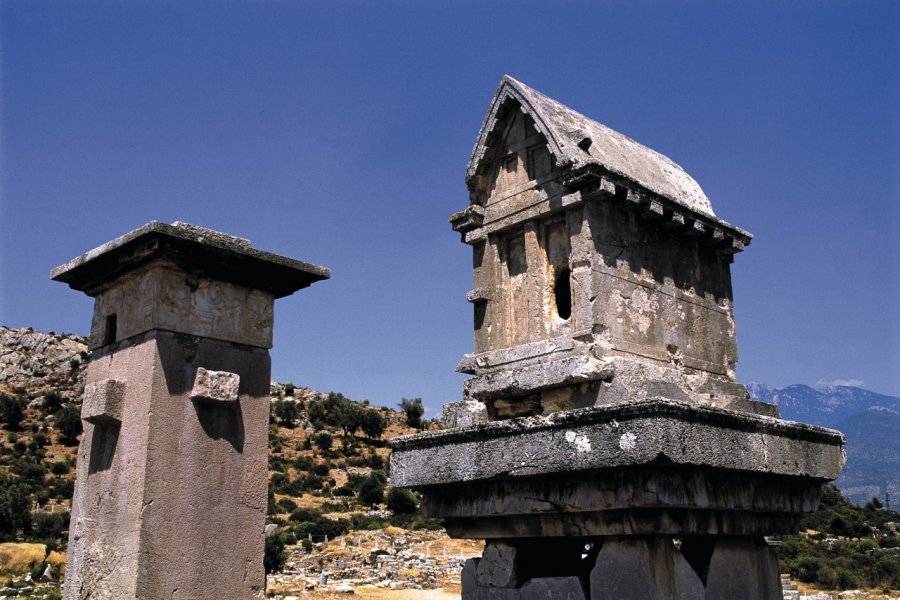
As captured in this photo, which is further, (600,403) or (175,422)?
(600,403)

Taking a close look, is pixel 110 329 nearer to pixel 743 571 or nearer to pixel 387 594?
pixel 743 571

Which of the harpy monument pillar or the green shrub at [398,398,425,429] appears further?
the green shrub at [398,398,425,429]

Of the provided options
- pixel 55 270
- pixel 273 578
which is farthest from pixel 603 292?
pixel 273 578

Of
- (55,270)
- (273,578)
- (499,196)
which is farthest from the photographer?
(273,578)

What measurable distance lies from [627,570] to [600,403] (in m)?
1.33

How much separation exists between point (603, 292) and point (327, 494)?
1246 inches

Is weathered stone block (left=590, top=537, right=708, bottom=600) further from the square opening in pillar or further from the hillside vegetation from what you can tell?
the hillside vegetation

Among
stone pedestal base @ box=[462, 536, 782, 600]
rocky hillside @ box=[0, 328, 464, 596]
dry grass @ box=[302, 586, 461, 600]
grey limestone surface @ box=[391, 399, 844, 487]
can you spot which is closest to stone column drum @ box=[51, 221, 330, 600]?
grey limestone surface @ box=[391, 399, 844, 487]

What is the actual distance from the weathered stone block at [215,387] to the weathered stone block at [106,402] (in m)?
0.46

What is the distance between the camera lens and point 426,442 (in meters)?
4.95

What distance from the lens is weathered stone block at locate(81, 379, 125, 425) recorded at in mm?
4816

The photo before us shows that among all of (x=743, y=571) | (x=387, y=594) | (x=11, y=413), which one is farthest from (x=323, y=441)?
(x=743, y=571)

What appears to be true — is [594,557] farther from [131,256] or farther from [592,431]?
[131,256]

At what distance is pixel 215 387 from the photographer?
4.89 metres
